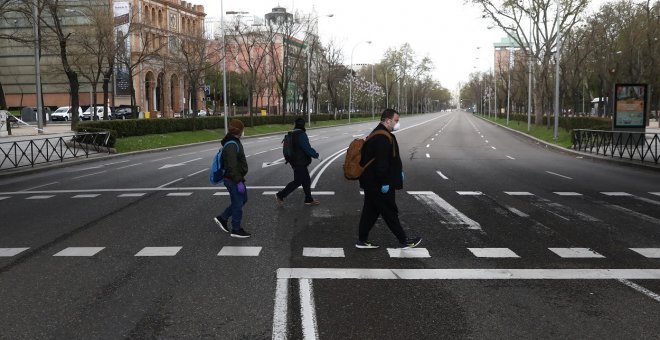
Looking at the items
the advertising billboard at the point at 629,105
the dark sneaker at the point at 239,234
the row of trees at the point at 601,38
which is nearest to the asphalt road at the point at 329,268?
the dark sneaker at the point at 239,234

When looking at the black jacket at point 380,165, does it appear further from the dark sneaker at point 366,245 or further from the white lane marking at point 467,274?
the white lane marking at point 467,274

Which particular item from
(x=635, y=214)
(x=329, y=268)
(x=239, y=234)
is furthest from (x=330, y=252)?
(x=635, y=214)

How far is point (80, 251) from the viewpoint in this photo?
7270 millimetres

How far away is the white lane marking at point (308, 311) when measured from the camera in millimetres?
4402

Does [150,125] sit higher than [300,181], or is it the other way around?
[150,125]

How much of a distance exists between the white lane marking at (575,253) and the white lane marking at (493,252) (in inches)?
21.7

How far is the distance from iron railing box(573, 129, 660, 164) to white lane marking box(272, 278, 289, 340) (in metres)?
17.7

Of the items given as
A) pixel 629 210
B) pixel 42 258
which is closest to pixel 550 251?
pixel 629 210

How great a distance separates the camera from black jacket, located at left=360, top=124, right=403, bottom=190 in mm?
6891

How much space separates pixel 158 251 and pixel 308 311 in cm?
301

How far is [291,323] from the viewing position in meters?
4.62

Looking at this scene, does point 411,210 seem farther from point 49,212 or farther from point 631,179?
point 631,179

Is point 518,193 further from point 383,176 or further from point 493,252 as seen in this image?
point 383,176

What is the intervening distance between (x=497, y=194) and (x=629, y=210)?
2.69 m
